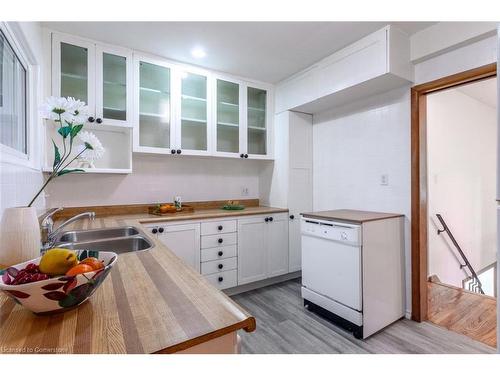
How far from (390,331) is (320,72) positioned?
233 cm

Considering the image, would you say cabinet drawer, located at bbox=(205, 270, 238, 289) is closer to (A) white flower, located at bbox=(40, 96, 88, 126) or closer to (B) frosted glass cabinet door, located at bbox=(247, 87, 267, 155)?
(B) frosted glass cabinet door, located at bbox=(247, 87, 267, 155)

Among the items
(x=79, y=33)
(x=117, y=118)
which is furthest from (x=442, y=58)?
(x=79, y=33)

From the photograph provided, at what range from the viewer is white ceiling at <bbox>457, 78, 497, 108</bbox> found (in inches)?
124

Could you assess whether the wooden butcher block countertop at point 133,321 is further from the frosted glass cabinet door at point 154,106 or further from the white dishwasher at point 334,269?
the frosted glass cabinet door at point 154,106

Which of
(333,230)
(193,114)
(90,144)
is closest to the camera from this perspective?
(90,144)

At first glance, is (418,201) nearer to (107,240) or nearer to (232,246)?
(232,246)

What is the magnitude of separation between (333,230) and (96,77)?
2341mm

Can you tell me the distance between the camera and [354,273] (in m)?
1.93

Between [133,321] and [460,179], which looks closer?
[133,321]

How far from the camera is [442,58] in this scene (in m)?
2.01

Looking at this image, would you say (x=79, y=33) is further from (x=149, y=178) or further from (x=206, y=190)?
(x=206, y=190)

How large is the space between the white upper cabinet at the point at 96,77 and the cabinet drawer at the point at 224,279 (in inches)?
64.2

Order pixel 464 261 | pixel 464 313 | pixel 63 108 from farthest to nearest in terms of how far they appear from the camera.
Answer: pixel 464 261, pixel 464 313, pixel 63 108

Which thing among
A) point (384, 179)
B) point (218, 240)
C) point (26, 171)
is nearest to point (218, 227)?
point (218, 240)
